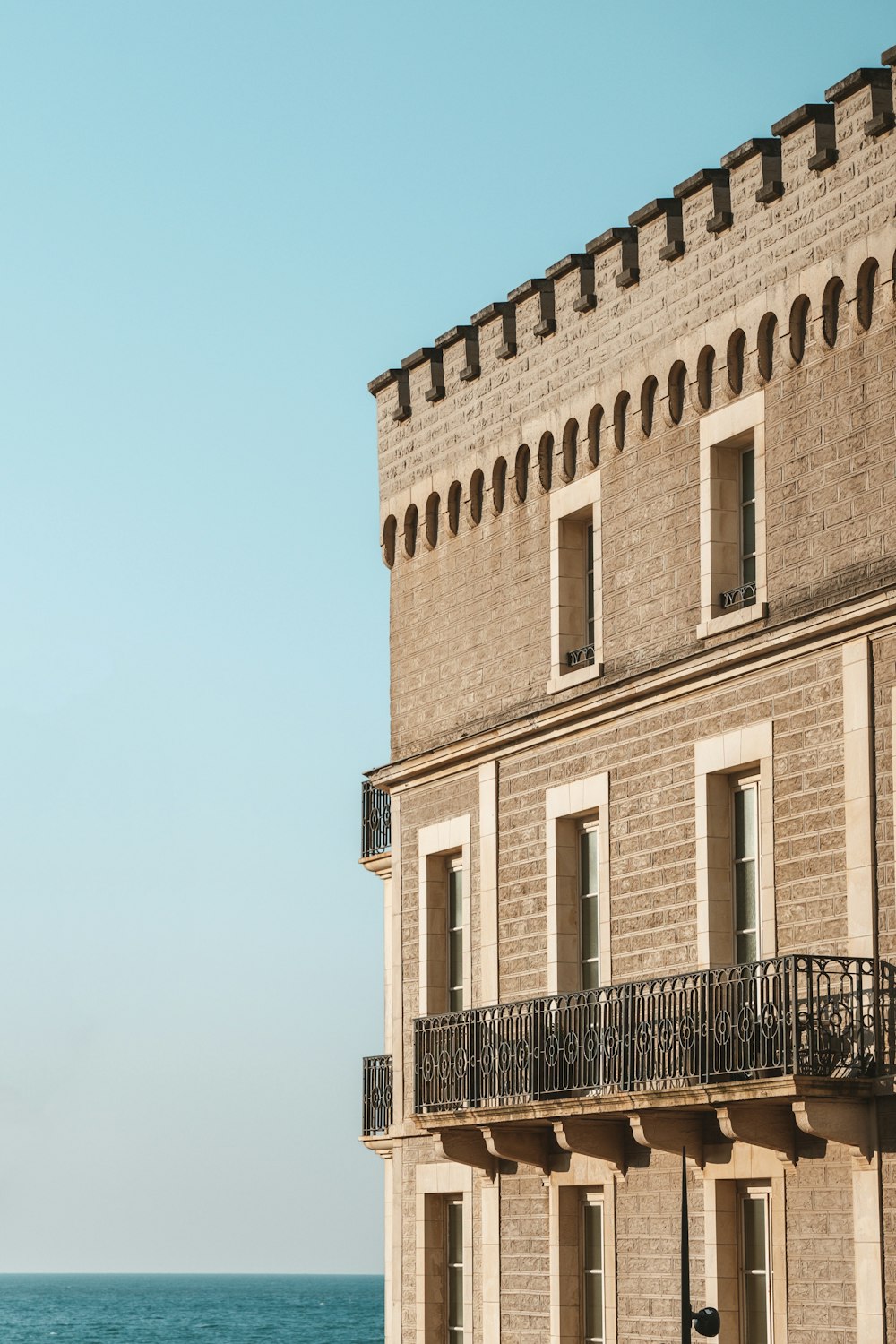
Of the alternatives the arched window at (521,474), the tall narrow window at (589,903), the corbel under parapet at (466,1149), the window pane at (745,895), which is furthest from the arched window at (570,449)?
the corbel under parapet at (466,1149)

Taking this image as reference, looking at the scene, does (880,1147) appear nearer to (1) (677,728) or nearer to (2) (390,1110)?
(1) (677,728)

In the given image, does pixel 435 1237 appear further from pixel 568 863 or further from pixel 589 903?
pixel 568 863

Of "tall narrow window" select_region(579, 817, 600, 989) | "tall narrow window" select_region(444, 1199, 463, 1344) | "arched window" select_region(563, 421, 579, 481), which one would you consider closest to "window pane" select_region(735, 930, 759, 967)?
"tall narrow window" select_region(579, 817, 600, 989)

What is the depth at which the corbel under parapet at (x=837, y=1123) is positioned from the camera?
68.9ft

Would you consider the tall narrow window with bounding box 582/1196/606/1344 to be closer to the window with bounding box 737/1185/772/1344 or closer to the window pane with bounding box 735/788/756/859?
the window with bounding box 737/1185/772/1344

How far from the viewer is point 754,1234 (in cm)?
2300

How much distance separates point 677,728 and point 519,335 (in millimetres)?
6123

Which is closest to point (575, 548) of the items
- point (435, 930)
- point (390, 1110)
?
point (435, 930)

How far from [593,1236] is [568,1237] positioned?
0.28 m

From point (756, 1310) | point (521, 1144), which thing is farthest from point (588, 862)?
point (756, 1310)

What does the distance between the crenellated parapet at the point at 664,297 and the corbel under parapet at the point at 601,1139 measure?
7.53 metres

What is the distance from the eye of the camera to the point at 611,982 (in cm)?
2544

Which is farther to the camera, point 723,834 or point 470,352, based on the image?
point 470,352

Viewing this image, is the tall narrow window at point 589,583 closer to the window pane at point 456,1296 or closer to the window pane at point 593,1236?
the window pane at point 593,1236
